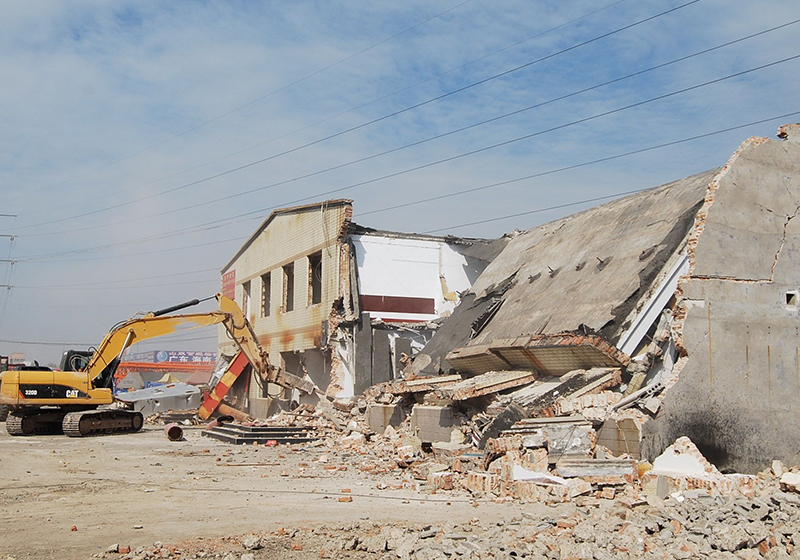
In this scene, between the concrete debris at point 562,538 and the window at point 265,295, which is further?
the window at point 265,295

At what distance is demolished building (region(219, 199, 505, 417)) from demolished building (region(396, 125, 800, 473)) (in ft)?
26.2

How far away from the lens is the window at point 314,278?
1032 inches

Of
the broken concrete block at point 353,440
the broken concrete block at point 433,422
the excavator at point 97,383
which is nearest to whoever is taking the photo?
the broken concrete block at point 433,422

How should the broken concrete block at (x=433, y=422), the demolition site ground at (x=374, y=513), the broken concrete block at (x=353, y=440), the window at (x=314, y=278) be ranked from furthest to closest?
the window at (x=314, y=278)
the broken concrete block at (x=353, y=440)
the broken concrete block at (x=433, y=422)
the demolition site ground at (x=374, y=513)

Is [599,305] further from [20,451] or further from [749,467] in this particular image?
[20,451]

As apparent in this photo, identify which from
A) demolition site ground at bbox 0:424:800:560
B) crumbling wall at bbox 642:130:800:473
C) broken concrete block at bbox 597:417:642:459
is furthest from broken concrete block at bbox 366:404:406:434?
crumbling wall at bbox 642:130:800:473

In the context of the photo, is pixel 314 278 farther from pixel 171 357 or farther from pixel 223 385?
pixel 171 357

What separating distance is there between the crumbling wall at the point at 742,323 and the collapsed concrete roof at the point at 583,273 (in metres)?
0.81

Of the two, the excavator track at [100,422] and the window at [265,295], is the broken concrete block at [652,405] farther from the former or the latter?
the window at [265,295]

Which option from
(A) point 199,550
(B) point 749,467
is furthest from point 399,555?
(B) point 749,467

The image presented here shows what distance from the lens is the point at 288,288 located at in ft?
94.6

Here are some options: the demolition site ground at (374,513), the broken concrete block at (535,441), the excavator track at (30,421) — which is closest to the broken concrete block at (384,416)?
the demolition site ground at (374,513)

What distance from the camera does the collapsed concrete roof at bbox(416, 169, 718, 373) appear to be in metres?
14.2

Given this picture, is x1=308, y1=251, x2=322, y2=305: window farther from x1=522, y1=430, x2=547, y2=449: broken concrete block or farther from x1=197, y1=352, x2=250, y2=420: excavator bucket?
x1=522, y1=430, x2=547, y2=449: broken concrete block
